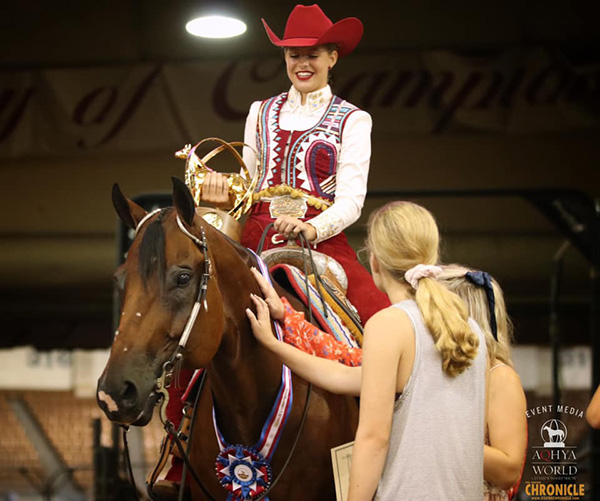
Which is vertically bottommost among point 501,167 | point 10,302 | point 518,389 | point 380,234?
point 518,389

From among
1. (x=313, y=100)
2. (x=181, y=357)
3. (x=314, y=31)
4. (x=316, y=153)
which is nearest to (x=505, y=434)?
(x=181, y=357)

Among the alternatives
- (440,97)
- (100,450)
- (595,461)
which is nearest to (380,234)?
(595,461)

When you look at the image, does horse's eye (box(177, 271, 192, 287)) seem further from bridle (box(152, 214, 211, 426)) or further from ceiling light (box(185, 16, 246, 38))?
ceiling light (box(185, 16, 246, 38))

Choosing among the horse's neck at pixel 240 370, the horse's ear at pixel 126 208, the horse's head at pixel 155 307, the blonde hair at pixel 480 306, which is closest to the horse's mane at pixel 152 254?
the horse's head at pixel 155 307

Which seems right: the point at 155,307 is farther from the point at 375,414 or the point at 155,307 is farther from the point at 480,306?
the point at 480,306

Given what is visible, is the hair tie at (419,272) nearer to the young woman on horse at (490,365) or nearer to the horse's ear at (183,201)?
the young woman on horse at (490,365)

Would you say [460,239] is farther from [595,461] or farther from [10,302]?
[10,302]

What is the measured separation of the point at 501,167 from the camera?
338 inches

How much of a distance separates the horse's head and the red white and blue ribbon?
1.14 feet

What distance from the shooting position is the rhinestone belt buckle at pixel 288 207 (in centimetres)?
352

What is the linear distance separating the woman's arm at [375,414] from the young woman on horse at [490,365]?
0.37 meters

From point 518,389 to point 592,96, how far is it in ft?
19.6

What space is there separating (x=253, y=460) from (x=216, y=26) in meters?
3.88

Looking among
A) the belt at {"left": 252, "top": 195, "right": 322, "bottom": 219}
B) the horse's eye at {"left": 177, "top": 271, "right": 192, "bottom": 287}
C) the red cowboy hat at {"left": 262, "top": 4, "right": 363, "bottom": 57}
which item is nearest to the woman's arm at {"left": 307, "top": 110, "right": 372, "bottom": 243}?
the belt at {"left": 252, "top": 195, "right": 322, "bottom": 219}
